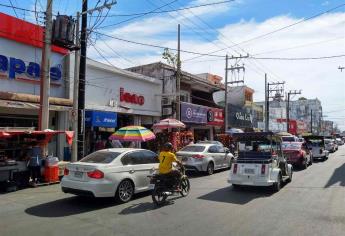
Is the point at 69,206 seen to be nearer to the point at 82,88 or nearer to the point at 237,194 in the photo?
the point at 237,194

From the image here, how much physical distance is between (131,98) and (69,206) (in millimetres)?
15474

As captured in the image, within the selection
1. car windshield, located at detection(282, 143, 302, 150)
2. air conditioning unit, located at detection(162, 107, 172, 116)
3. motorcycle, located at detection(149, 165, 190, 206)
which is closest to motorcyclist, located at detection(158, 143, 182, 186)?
motorcycle, located at detection(149, 165, 190, 206)

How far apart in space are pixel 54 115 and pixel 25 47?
3.73 m

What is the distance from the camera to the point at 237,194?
40.3 feet

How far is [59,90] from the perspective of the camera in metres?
20.1

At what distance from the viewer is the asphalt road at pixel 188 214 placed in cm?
770

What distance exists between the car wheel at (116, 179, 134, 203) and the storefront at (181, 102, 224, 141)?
1846 cm

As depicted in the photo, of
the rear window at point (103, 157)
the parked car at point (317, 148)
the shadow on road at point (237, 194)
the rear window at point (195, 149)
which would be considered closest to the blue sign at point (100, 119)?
the rear window at point (195, 149)

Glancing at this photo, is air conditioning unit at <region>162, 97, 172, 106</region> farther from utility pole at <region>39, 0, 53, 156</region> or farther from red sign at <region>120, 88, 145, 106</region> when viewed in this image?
utility pole at <region>39, 0, 53, 156</region>

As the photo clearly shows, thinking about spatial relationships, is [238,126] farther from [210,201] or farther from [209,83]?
[210,201]

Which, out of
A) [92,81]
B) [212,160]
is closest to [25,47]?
[92,81]

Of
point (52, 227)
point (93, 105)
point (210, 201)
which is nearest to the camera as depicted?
point (52, 227)

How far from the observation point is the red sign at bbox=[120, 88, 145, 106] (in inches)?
957

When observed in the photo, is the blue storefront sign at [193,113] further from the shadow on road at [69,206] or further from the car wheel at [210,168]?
the shadow on road at [69,206]
